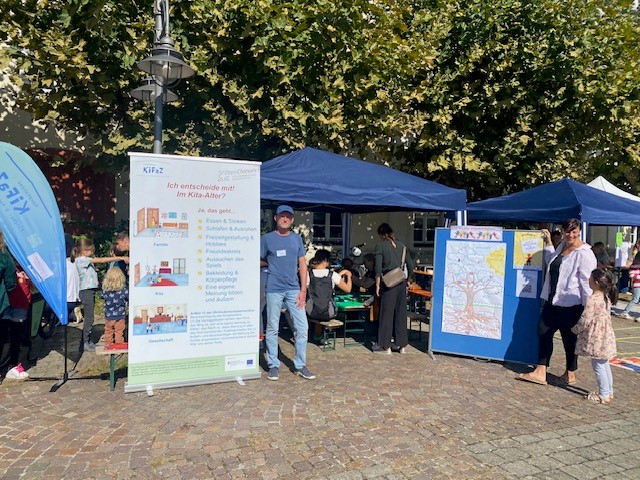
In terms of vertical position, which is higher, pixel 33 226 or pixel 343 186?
pixel 343 186

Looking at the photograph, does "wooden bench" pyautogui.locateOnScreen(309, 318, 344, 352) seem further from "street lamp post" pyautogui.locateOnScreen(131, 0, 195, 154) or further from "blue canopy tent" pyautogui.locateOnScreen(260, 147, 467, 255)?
→ "street lamp post" pyautogui.locateOnScreen(131, 0, 195, 154)

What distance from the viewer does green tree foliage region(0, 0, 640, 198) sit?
7.89 meters

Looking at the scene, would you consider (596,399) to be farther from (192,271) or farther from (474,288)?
(192,271)

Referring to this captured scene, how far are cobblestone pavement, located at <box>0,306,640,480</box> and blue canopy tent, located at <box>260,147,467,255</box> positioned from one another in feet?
7.28

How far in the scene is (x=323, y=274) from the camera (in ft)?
20.7

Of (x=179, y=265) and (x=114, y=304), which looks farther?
(x=114, y=304)

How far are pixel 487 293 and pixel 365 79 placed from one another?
5131 mm

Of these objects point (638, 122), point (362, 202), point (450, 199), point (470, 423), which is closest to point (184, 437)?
point (470, 423)

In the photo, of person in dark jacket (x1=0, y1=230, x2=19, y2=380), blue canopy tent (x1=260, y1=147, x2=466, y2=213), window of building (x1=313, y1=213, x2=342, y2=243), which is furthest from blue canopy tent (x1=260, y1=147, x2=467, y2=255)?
window of building (x1=313, y1=213, x2=342, y2=243)

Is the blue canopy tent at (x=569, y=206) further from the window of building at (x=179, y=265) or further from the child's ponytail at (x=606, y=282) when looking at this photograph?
the window of building at (x=179, y=265)

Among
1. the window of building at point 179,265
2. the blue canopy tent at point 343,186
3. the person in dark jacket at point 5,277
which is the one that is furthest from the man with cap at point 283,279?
the person in dark jacket at point 5,277

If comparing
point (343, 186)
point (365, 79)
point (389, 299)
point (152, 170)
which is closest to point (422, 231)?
point (365, 79)

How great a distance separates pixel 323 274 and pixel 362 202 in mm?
1085

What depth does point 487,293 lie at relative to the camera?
6035mm
